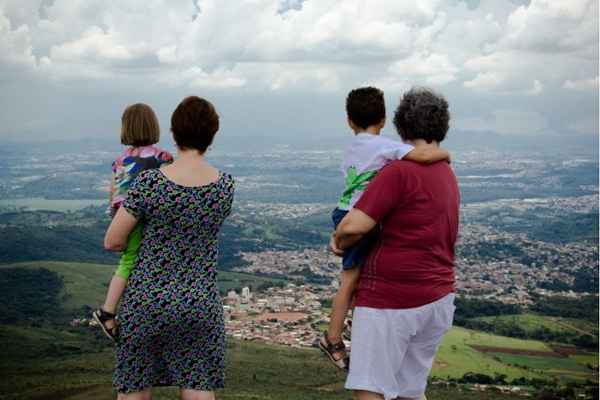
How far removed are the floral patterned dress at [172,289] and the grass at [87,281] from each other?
33.8 m

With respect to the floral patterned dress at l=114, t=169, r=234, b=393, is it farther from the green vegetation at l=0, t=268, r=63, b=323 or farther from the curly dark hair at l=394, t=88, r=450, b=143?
the green vegetation at l=0, t=268, r=63, b=323

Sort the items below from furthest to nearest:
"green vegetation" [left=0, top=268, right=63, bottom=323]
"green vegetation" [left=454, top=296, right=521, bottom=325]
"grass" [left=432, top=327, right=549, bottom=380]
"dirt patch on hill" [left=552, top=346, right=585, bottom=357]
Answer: "green vegetation" [left=454, top=296, right=521, bottom=325], "green vegetation" [left=0, top=268, right=63, bottom=323], "dirt patch on hill" [left=552, top=346, right=585, bottom=357], "grass" [left=432, top=327, right=549, bottom=380]

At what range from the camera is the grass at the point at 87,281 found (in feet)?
123

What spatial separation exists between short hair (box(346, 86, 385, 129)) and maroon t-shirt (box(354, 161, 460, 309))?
13.4 inches

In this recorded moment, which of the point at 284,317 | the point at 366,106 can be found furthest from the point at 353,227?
the point at 284,317

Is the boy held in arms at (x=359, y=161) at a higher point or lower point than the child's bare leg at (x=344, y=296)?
higher

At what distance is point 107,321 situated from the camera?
3467mm

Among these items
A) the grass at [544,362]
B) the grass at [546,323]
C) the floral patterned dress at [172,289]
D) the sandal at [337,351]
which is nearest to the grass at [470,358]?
the grass at [544,362]

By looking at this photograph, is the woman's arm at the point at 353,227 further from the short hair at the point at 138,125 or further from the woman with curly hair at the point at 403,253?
the short hair at the point at 138,125

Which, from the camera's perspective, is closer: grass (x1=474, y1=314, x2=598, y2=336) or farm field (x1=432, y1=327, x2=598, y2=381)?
farm field (x1=432, y1=327, x2=598, y2=381)

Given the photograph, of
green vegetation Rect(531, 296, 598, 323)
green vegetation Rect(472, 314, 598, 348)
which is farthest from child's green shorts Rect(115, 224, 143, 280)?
green vegetation Rect(531, 296, 598, 323)

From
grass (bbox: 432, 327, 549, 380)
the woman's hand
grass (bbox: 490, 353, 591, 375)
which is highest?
the woman's hand

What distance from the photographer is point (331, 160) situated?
140 metres

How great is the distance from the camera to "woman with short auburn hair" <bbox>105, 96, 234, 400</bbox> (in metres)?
3.39
